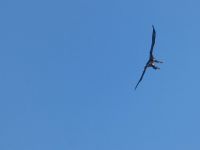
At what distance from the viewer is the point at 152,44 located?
198ft

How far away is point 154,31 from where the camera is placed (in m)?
57.2

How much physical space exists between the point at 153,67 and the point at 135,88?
12.1ft

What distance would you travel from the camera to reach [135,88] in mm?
61188

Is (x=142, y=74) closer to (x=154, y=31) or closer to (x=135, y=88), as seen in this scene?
(x=135, y=88)

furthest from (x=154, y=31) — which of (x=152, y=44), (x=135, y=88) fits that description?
(x=135, y=88)

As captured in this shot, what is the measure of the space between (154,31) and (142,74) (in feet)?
23.3

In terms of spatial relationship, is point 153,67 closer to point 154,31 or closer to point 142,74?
point 142,74

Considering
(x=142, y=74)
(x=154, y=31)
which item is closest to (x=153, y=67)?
(x=142, y=74)

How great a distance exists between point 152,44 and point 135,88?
5.06 m

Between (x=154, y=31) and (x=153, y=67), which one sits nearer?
(x=154, y=31)

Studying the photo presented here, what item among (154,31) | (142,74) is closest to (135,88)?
(142,74)

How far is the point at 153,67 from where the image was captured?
207 feet

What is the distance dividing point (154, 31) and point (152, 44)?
138 inches

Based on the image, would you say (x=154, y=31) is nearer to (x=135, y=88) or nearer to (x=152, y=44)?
(x=152, y=44)
